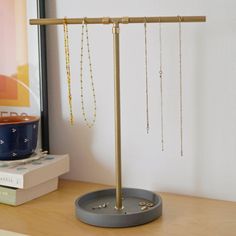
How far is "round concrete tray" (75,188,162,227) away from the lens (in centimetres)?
84

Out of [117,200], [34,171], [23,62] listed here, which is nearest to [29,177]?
[34,171]

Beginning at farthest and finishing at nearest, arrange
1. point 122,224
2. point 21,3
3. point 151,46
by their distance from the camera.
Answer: point 21,3 → point 151,46 → point 122,224

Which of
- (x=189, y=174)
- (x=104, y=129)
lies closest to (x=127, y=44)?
(x=104, y=129)

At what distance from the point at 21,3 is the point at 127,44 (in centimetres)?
31

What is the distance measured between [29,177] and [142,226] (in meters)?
0.28

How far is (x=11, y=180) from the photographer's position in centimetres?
96

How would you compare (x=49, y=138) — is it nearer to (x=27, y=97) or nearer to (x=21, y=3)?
(x=27, y=97)

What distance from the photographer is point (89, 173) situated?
115cm

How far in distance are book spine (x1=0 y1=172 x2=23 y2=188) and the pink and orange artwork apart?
261mm

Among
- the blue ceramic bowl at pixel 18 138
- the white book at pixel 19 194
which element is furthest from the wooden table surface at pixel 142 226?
the blue ceramic bowl at pixel 18 138

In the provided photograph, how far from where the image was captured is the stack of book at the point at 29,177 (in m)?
0.97

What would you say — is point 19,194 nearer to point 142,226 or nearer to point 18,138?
point 18,138

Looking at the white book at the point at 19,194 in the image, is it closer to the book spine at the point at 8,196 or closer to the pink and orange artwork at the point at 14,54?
the book spine at the point at 8,196

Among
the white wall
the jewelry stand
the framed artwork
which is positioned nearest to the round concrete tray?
the jewelry stand
